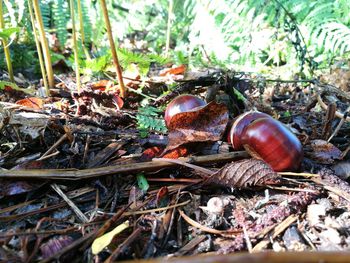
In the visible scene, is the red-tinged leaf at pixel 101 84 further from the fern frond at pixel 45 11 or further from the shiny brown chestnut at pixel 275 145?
the fern frond at pixel 45 11

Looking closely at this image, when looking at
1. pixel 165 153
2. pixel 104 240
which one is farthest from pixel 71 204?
pixel 165 153

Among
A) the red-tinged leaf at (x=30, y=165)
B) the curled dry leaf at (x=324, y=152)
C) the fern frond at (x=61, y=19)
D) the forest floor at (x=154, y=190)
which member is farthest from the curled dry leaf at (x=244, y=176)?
the fern frond at (x=61, y=19)

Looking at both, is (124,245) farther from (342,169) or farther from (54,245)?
(342,169)

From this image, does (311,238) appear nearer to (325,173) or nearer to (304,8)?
(325,173)

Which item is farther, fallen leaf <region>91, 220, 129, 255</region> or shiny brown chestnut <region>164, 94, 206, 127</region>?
shiny brown chestnut <region>164, 94, 206, 127</region>

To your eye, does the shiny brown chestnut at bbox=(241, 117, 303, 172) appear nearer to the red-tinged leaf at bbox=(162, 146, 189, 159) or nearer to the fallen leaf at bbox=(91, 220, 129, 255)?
the red-tinged leaf at bbox=(162, 146, 189, 159)

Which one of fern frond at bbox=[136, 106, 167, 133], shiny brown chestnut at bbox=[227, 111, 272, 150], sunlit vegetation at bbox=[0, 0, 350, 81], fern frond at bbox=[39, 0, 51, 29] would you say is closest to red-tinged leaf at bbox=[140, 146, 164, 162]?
fern frond at bbox=[136, 106, 167, 133]

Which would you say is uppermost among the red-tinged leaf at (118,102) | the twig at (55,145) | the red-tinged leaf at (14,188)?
the red-tinged leaf at (118,102)
